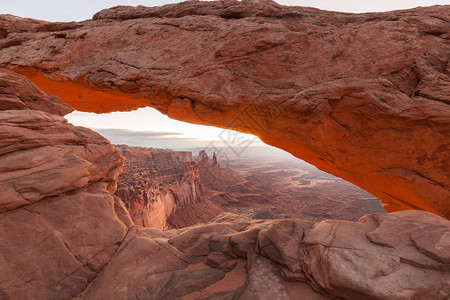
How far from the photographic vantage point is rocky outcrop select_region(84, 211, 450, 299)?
3379 millimetres

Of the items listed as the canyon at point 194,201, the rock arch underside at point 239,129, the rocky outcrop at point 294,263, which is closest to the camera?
the rocky outcrop at point 294,263

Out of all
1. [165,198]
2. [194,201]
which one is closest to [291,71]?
[165,198]

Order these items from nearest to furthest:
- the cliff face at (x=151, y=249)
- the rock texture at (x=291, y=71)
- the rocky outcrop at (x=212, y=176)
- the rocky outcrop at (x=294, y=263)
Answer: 1. the rocky outcrop at (x=294, y=263)
2. the cliff face at (x=151, y=249)
3. the rock texture at (x=291, y=71)
4. the rocky outcrop at (x=212, y=176)

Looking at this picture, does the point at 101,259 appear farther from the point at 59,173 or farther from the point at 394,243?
the point at 394,243

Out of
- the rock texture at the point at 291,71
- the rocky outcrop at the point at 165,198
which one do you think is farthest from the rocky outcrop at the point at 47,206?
the rocky outcrop at the point at 165,198

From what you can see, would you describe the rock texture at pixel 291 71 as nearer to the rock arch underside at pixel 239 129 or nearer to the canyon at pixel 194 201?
the rock arch underside at pixel 239 129

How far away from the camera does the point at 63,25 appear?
26.9 feet

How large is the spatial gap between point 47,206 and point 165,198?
21333 millimetres

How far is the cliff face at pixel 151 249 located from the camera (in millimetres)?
3580

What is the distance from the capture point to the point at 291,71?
673 cm

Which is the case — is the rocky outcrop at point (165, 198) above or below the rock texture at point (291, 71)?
below

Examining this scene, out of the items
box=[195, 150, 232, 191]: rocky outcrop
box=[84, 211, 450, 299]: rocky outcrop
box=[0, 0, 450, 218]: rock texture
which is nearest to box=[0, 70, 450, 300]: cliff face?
box=[84, 211, 450, 299]: rocky outcrop

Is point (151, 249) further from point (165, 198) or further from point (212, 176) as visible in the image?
point (212, 176)

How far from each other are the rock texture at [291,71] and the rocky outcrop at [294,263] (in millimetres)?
3286
